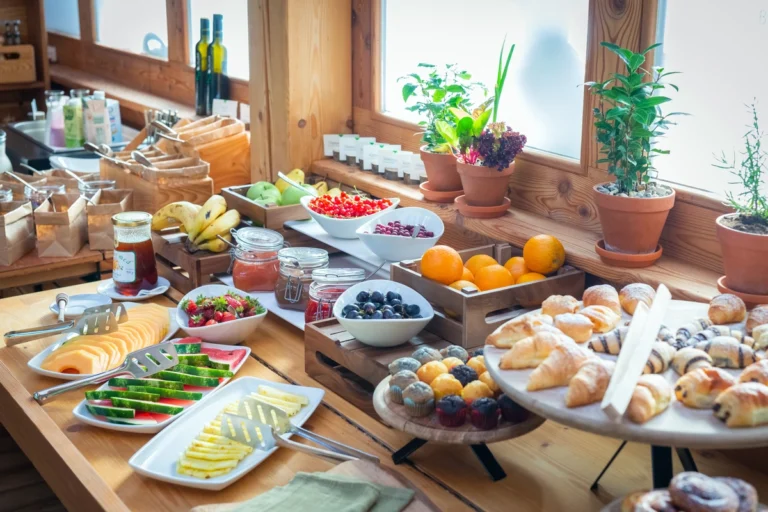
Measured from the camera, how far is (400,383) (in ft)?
4.74

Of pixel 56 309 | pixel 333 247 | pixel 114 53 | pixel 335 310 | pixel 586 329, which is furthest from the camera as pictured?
pixel 114 53

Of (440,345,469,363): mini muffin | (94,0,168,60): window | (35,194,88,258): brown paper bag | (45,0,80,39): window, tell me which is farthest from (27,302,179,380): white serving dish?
(45,0,80,39): window

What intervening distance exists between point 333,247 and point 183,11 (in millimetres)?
2003

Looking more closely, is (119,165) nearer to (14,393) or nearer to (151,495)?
(14,393)

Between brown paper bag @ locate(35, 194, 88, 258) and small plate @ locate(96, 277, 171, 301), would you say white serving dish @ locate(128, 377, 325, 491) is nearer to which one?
small plate @ locate(96, 277, 171, 301)

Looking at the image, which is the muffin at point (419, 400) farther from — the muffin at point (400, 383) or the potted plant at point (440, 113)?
the potted plant at point (440, 113)

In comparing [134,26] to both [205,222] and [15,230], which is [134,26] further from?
[205,222]

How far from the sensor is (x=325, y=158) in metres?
2.80

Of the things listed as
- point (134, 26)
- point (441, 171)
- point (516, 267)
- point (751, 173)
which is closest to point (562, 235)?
point (516, 267)

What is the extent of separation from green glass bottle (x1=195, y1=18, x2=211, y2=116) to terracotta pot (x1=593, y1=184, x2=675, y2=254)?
7.28ft

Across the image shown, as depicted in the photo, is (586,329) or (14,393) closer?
(586,329)

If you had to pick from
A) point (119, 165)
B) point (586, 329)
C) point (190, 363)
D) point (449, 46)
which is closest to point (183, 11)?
point (119, 165)

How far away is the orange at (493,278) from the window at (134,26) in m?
2.81

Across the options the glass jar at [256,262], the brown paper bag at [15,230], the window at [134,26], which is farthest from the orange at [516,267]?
the window at [134,26]
